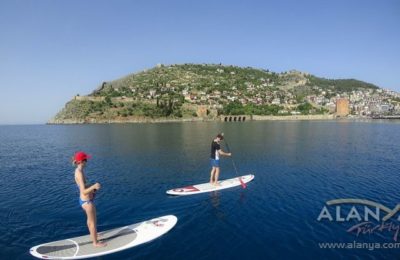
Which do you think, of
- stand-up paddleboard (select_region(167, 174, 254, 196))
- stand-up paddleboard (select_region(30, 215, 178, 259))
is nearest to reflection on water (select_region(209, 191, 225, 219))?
stand-up paddleboard (select_region(167, 174, 254, 196))

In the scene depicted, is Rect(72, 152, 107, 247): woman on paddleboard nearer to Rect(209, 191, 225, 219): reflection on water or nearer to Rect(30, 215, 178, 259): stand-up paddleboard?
Rect(30, 215, 178, 259): stand-up paddleboard

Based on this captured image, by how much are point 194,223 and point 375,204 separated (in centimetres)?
1203

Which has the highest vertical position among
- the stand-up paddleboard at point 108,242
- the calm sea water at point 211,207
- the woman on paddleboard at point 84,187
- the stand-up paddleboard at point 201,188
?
the woman on paddleboard at point 84,187

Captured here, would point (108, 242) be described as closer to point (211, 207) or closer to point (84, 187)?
point (84, 187)

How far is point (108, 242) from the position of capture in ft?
43.9

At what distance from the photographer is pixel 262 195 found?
2125cm

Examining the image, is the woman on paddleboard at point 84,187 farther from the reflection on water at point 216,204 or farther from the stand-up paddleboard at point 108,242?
the reflection on water at point 216,204

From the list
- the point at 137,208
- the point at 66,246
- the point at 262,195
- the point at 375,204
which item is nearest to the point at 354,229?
the point at 375,204

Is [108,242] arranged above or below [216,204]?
above

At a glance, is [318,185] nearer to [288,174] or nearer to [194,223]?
[288,174]

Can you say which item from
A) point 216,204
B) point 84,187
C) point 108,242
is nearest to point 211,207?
point 216,204

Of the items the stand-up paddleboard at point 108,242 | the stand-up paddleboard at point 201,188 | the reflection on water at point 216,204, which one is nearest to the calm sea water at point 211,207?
the reflection on water at point 216,204

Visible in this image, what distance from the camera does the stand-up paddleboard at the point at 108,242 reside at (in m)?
12.4

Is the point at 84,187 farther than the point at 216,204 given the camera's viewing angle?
No
